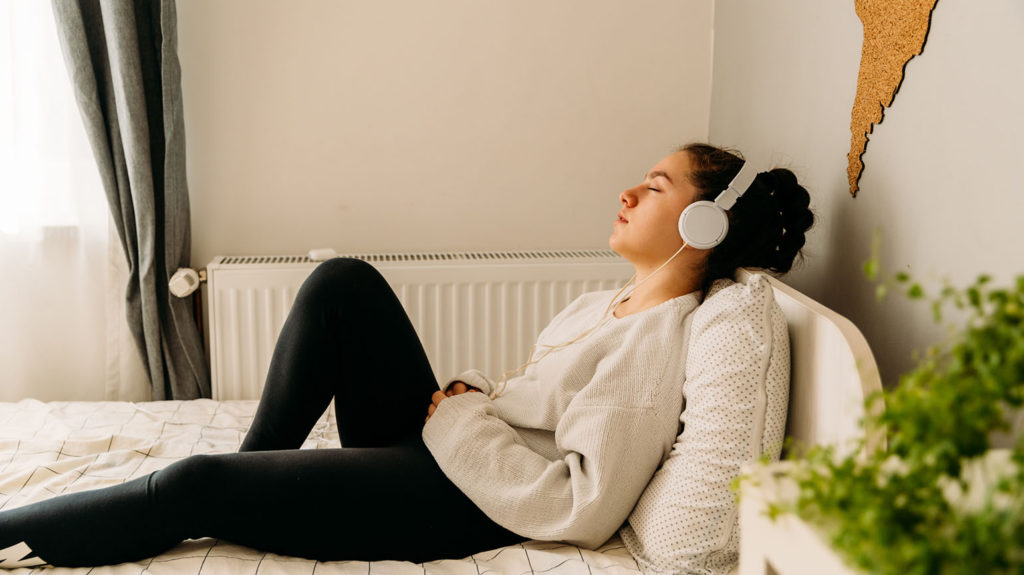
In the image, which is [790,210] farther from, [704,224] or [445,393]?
[445,393]

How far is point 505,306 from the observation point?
6.90 ft

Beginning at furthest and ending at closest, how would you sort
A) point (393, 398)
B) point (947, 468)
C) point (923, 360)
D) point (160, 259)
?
1. point (160, 259)
2. point (393, 398)
3. point (923, 360)
4. point (947, 468)

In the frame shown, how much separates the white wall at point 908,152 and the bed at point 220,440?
130 mm

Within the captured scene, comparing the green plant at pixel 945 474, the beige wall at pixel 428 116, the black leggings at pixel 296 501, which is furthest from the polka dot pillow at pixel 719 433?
the beige wall at pixel 428 116

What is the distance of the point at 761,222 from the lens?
4.33ft

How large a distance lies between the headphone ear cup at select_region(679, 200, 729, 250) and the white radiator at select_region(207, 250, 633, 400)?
0.81 meters

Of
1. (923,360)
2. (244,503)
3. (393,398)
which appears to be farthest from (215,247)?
(923,360)

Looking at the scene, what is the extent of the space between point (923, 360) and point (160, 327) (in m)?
1.67

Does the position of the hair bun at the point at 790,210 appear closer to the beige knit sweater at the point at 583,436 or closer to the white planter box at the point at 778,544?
the beige knit sweater at the point at 583,436

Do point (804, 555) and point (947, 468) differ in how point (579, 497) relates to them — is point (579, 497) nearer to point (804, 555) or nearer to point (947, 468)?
point (804, 555)

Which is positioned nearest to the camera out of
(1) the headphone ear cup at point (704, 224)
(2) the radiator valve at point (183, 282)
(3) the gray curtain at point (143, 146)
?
(1) the headphone ear cup at point (704, 224)

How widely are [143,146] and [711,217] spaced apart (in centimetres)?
131

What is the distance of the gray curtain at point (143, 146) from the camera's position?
6.20 feet

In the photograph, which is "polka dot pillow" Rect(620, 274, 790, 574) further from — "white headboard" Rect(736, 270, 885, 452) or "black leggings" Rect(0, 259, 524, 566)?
"black leggings" Rect(0, 259, 524, 566)
